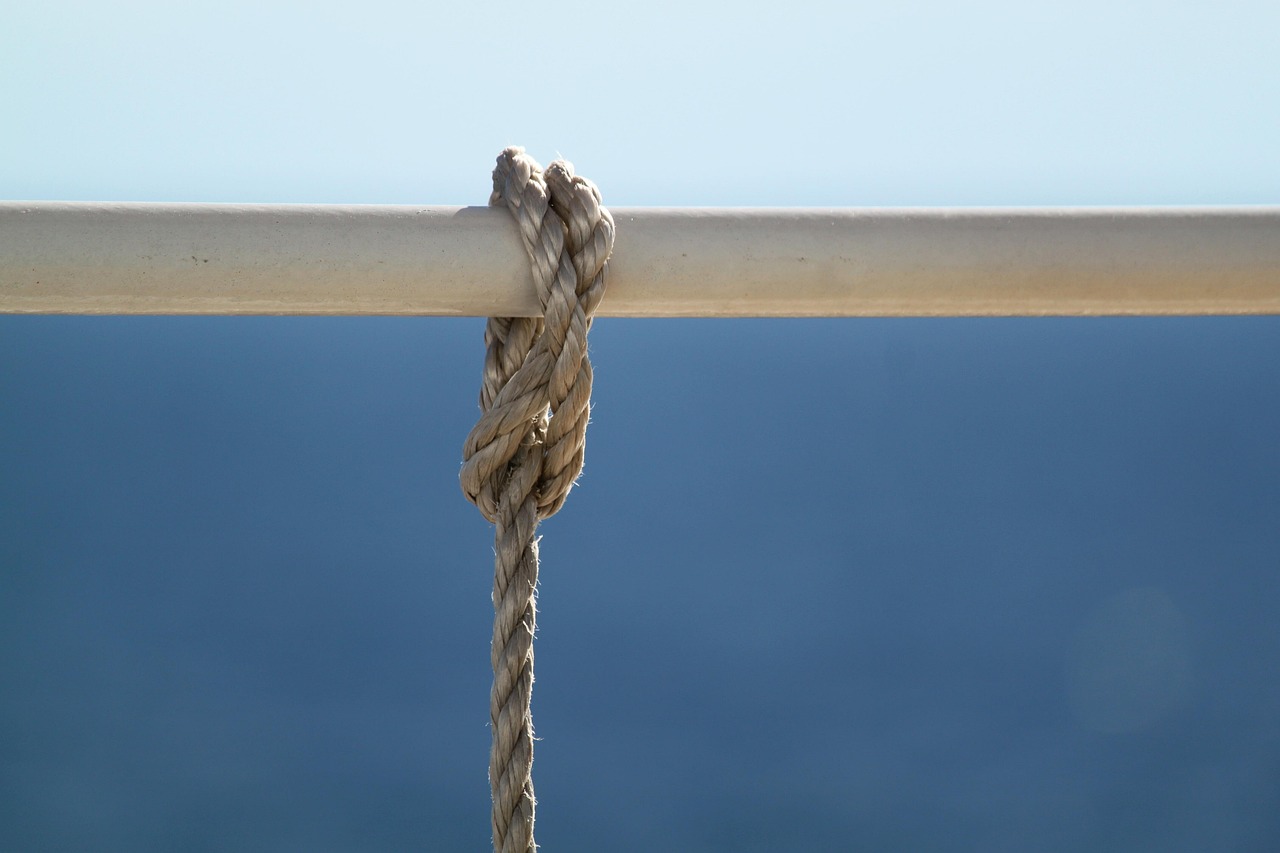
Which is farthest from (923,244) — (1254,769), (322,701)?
(1254,769)

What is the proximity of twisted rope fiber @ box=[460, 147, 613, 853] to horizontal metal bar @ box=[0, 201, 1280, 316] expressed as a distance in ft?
0.04

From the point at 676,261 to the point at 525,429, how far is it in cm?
8

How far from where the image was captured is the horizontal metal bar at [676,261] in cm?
31

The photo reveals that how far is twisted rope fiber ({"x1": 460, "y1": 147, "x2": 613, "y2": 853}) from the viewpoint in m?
0.33

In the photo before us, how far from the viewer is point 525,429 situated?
1.16 ft

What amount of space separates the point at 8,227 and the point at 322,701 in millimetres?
6668

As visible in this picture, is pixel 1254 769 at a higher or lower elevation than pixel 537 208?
higher

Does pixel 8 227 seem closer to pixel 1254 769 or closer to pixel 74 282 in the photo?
pixel 74 282

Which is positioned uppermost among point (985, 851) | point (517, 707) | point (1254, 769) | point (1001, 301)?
point (1254, 769)

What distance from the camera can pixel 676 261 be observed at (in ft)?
1.08

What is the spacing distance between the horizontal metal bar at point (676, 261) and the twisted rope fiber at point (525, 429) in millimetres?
12

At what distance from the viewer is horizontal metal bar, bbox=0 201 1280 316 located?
1.03ft

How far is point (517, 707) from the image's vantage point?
352mm

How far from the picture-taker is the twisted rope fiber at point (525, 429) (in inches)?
12.9
